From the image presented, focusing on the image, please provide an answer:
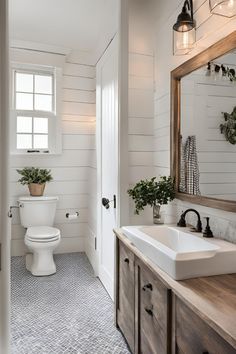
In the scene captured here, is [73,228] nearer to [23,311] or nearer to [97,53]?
[23,311]

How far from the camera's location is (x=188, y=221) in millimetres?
1989

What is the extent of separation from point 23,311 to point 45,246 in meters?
Answer: 0.77

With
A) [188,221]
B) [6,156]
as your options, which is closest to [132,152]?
[188,221]

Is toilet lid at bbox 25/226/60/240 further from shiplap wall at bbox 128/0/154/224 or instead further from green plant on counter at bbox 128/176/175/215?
green plant on counter at bbox 128/176/175/215

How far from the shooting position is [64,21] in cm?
316

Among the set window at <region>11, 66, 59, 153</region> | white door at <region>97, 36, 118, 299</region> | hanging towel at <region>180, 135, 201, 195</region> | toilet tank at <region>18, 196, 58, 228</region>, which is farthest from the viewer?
window at <region>11, 66, 59, 153</region>

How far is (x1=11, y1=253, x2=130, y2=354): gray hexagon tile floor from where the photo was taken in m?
1.91

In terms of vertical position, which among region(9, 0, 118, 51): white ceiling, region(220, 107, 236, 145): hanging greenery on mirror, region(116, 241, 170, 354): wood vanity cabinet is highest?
region(9, 0, 118, 51): white ceiling

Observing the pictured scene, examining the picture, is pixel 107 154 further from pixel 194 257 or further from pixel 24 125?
pixel 194 257

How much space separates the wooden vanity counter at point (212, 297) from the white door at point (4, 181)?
0.72 meters

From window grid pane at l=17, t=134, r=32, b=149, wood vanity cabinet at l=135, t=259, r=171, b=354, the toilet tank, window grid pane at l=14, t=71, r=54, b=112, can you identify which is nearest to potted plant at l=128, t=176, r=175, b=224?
wood vanity cabinet at l=135, t=259, r=171, b=354

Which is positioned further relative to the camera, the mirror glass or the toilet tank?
the toilet tank

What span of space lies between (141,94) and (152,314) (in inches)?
66.8

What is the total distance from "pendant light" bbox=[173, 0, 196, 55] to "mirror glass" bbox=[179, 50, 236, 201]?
0.18 meters
